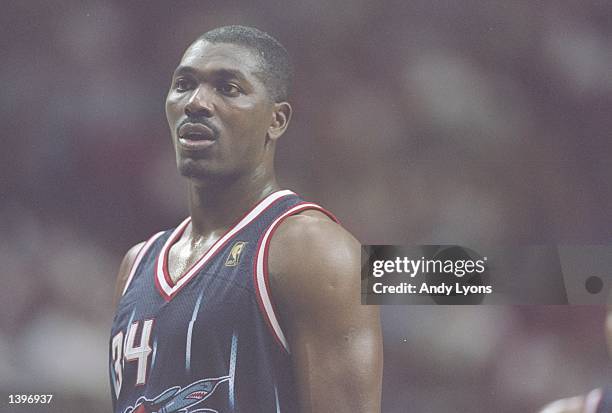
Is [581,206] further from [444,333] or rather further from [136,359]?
[136,359]

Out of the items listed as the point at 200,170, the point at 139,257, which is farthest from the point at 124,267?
the point at 200,170

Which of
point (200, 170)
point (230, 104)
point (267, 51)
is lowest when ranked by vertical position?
point (200, 170)

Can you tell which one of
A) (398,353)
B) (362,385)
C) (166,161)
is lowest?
(362,385)

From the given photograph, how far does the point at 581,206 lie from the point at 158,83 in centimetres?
98

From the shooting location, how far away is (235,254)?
175 centimetres

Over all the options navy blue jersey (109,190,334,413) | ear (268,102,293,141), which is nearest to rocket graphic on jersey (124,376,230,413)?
navy blue jersey (109,190,334,413)

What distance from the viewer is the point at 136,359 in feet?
5.87

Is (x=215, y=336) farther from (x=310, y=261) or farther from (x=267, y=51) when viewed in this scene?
(x=267, y=51)

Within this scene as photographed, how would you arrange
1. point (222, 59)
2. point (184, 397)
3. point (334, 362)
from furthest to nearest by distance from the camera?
point (222, 59) → point (184, 397) → point (334, 362)

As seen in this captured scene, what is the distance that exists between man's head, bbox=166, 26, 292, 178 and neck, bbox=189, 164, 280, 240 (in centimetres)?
2

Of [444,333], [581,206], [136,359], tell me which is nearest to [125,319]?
[136,359]

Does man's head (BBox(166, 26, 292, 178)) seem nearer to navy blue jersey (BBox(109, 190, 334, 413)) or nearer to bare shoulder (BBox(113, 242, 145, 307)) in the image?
navy blue jersey (BBox(109, 190, 334, 413))

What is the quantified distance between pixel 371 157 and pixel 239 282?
42 centimetres

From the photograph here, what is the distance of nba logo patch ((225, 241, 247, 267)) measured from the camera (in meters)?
1.74
